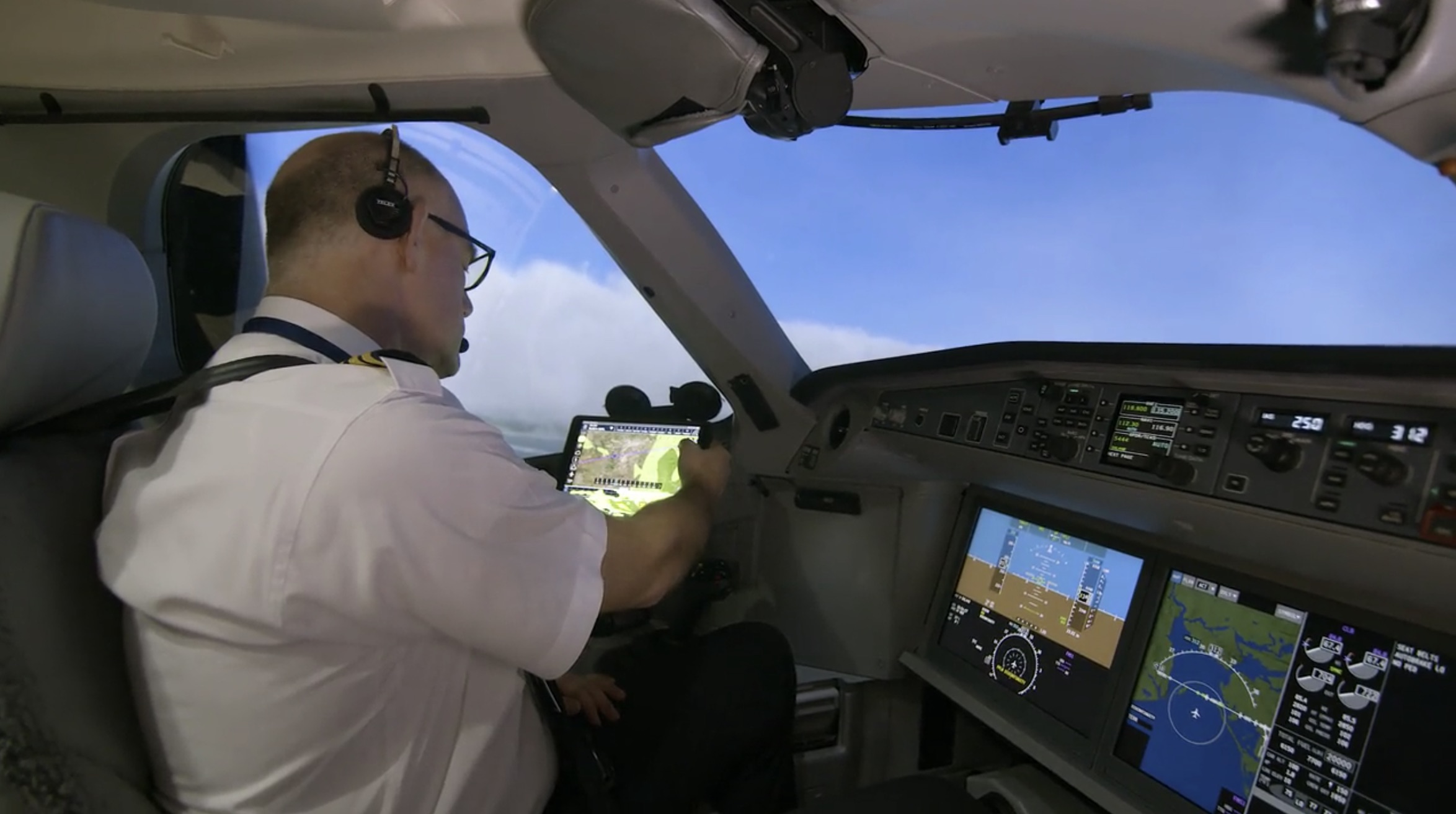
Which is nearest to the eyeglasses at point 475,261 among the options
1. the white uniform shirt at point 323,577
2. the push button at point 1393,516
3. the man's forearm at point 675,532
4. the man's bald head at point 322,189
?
the man's bald head at point 322,189

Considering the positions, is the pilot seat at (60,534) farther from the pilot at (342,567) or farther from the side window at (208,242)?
the side window at (208,242)

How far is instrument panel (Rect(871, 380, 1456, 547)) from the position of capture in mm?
986

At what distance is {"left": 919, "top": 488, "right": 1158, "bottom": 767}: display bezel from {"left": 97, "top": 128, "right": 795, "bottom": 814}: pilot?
0.86 metres

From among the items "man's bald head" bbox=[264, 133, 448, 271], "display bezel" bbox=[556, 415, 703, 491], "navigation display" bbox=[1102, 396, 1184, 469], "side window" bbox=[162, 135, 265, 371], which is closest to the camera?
"man's bald head" bbox=[264, 133, 448, 271]

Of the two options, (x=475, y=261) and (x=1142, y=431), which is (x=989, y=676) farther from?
(x=475, y=261)

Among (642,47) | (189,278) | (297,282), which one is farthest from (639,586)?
(189,278)

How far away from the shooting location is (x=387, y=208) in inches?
46.4

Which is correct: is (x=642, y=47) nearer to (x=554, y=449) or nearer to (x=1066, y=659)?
(x=1066, y=659)

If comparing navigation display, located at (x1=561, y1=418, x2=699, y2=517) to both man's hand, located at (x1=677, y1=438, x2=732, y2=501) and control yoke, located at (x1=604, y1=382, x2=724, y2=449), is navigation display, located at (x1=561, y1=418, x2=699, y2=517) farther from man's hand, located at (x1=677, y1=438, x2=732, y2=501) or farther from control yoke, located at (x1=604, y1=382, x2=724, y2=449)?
man's hand, located at (x1=677, y1=438, x2=732, y2=501)

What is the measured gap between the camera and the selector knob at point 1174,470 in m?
1.26

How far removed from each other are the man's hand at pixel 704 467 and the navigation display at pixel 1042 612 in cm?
71

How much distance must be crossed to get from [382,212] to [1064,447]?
3.97ft

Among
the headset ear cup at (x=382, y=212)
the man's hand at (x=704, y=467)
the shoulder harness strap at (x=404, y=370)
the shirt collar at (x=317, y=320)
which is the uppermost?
the headset ear cup at (x=382, y=212)

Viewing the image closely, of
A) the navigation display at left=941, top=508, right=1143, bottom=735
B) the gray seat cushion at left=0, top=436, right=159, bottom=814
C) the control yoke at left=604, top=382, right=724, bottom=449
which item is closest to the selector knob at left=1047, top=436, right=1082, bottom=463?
the navigation display at left=941, top=508, right=1143, bottom=735
